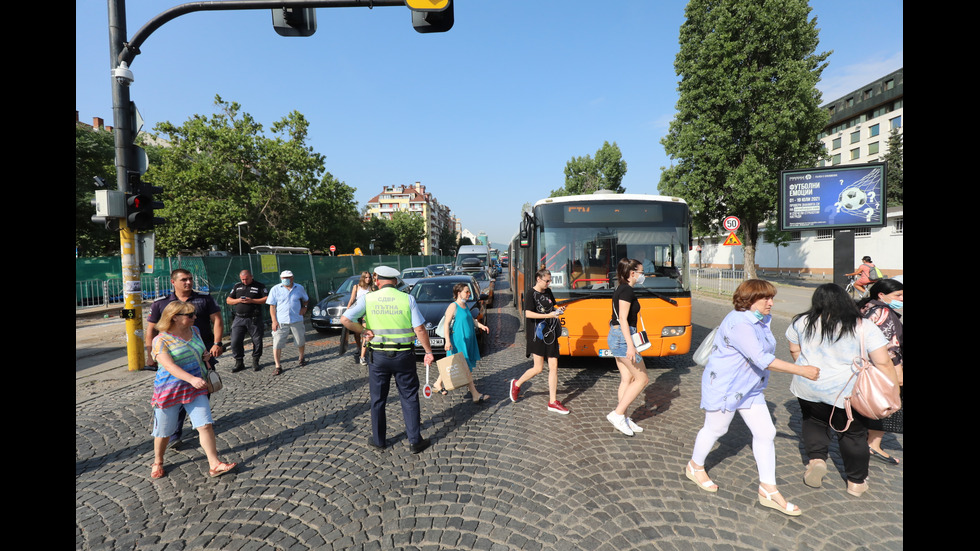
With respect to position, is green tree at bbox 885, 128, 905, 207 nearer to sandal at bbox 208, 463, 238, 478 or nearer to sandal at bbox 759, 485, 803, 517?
sandal at bbox 759, 485, 803, 517

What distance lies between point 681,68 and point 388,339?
2300 centimetres

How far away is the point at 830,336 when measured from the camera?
112 inches

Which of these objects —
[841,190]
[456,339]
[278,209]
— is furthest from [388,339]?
[278,209]

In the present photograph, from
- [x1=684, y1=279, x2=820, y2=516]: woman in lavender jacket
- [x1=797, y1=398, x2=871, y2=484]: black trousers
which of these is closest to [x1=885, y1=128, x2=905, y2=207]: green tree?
[x1=797, y1=398, x2=871, y2=484]: black trousers

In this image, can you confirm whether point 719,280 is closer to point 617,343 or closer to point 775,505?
point 617,343

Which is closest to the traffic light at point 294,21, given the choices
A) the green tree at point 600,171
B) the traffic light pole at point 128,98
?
the traffic light pole at point 128,98

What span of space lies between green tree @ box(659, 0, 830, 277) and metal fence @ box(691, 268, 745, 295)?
8.52 feet

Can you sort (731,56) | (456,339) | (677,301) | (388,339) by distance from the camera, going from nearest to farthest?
(388,339) → (456,339) → (677,301) → (731,56)

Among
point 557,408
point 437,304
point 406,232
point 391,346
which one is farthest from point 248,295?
point 406,232

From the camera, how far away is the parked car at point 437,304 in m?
7.07

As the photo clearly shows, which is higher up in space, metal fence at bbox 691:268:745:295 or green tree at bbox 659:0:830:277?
green tree at bbox 659:0:830:277

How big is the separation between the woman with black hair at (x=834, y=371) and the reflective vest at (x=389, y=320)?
3.02 meters

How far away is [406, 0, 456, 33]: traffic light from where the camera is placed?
427 centimetres
